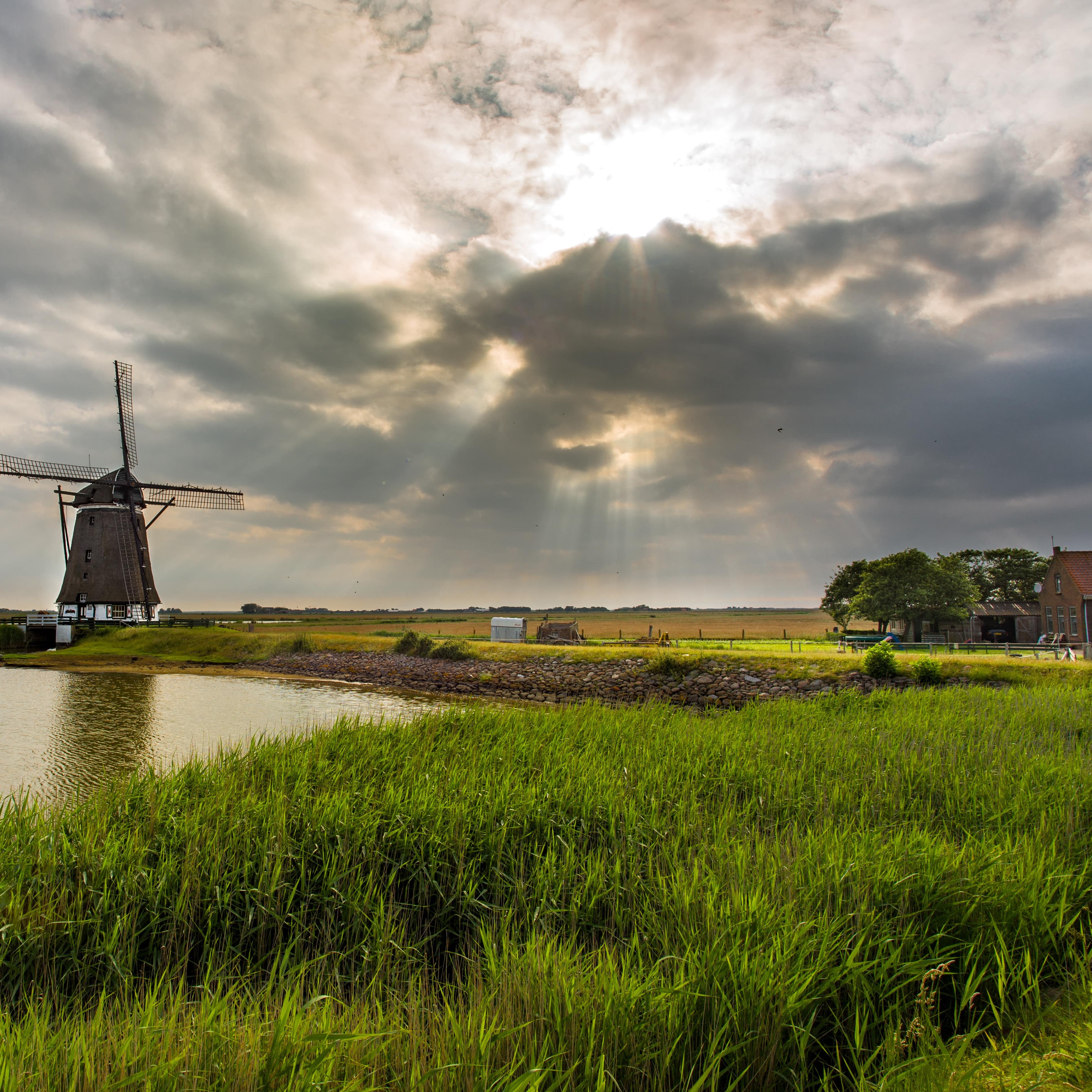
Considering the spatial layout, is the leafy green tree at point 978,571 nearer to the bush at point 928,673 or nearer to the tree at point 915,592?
the tree at point 915,592

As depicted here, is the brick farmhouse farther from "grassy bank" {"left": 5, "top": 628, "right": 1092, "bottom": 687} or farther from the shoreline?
the shoreline

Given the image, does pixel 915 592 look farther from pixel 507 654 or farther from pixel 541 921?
pixel 541 921

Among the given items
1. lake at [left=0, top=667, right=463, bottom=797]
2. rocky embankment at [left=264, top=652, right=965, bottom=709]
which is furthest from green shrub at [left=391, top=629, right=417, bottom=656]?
lake at [left=0, top=667, right=463, bottom=797]

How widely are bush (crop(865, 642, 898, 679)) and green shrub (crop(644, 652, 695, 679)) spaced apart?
984 cm

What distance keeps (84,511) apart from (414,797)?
2660 inches

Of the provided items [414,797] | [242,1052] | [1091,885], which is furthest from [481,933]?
[1091,885]

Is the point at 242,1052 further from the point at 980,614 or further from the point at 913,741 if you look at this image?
the point at 980,614

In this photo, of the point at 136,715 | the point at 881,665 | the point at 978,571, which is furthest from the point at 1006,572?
the point at 136,715

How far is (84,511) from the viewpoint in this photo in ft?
194

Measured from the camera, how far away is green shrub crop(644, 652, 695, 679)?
36.1m

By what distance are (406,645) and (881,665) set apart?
3643 centimetres

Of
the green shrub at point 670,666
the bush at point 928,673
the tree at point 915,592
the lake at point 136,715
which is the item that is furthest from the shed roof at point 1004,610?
the lake at point 136,715

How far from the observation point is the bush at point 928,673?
27.4m

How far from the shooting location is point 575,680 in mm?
37844
